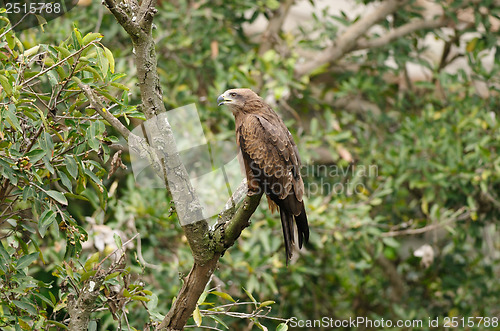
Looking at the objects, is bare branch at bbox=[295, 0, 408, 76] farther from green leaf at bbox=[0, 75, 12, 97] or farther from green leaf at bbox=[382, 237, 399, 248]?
green leaf at bbox=[0, 75, 12, 97]

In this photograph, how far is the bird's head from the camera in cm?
326

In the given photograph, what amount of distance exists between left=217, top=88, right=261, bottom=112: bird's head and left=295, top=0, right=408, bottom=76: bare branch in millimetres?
2139

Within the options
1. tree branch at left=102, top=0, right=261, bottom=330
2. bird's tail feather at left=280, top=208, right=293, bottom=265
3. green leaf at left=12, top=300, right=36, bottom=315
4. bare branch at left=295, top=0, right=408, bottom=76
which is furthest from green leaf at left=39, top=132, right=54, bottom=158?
bare branch at left=295, top=0, right=408, bottom=76

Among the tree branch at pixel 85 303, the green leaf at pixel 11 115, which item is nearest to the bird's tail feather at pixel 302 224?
the tree branch at pixel 85 303

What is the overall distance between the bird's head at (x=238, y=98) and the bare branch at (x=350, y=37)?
2.14m

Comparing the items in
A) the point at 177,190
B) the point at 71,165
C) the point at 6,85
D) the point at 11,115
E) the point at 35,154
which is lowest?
the point at 177,190

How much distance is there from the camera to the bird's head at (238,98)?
3256 millimetres

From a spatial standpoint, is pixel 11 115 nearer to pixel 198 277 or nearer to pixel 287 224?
pixel 198 277

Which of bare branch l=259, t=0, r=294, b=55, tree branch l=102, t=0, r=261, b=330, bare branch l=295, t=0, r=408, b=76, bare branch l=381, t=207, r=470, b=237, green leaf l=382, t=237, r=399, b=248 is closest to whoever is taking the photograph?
tree branch l=102, t=0, r=261, b=330

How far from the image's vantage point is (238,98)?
3.29 meters

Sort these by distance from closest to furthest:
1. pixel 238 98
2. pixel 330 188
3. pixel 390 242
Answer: pixel 238 98, pixel 390 242, pixel 330 188

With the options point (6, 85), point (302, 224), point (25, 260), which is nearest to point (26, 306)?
point (25, 260)

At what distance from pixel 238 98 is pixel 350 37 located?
2.55m

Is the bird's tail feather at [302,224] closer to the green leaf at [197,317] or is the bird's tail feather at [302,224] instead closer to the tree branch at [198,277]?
the tree branch at [198,277]
